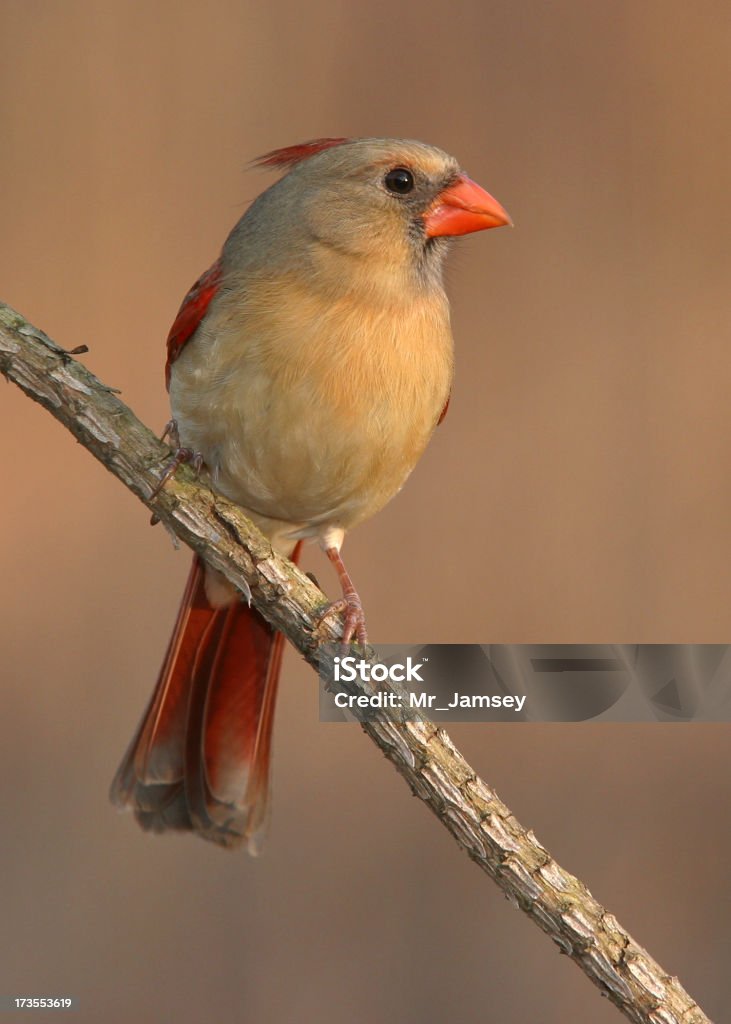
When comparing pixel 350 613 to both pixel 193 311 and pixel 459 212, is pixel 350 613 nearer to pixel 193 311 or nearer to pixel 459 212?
pixel 193 311

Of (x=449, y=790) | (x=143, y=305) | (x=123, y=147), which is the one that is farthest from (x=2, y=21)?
(x=449, y=790)

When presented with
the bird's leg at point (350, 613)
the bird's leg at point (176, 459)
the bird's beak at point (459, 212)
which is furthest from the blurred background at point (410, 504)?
the bird's leg at point (350, 613)

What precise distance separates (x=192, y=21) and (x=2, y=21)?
595 mm

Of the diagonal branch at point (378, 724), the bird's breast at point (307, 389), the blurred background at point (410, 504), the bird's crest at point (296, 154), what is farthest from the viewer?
the blurred background at point (410, 504)

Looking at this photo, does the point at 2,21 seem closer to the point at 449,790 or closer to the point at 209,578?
the point at 209,578

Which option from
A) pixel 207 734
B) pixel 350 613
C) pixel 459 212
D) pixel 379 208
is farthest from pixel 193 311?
pixel 207 734

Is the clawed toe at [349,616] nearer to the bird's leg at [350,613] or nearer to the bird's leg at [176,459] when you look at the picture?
the bird's leg at [350,613]

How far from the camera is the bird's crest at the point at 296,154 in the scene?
8.39 ft

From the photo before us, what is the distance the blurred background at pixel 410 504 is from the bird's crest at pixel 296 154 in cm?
61

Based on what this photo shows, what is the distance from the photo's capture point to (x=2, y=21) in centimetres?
394

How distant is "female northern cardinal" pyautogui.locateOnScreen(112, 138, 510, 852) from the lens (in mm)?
2334

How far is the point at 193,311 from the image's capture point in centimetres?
246

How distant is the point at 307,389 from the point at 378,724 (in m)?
0.70

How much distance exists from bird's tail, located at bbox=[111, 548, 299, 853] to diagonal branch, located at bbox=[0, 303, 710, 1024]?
63 centimetres
